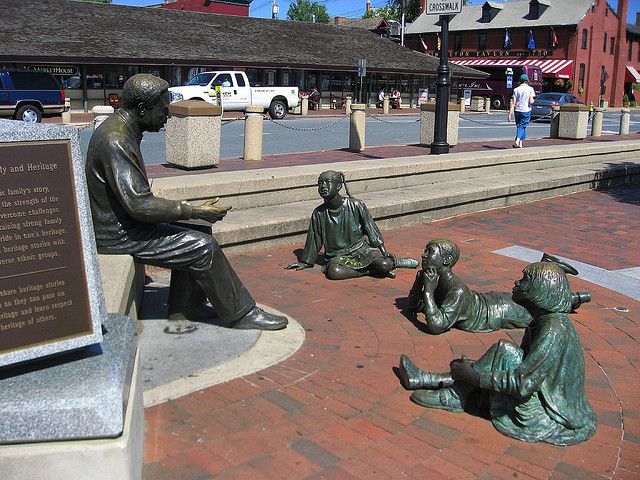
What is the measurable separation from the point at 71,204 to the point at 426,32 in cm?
6132

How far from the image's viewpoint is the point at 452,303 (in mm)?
5016

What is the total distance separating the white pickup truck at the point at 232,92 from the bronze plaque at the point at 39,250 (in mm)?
23749

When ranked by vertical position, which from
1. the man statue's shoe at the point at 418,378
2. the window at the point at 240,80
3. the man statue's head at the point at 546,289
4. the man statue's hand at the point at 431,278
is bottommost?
the man statue's shoe at the point at 418,378

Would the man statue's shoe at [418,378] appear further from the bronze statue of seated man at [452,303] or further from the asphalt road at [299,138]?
the asphalt road at [299,138]

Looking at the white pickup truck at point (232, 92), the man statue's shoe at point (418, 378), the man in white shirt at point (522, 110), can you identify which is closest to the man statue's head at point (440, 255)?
the man statue's shoe at point (418, 378)

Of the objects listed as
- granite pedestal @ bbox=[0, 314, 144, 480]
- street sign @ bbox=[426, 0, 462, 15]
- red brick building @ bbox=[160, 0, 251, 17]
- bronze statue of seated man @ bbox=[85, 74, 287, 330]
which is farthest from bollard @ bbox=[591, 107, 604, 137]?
red brick building @ bbox=[160, 0, 251, 17]

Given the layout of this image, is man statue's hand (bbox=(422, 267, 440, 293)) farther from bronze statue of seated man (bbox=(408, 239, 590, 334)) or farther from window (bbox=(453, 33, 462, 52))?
window (bbox=(453, 33, 462, 52))

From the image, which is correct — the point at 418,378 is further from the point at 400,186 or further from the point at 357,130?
the point at 357,130

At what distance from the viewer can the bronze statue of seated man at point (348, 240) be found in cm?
629

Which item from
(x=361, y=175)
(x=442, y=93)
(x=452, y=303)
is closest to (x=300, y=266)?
(x=452, y=303)

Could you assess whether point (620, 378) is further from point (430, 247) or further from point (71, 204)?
point (71, 204)

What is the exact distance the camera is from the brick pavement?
3301 millimetres

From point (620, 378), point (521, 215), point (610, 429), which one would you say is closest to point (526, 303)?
point (610, 429)

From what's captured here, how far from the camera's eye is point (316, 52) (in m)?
38.5
